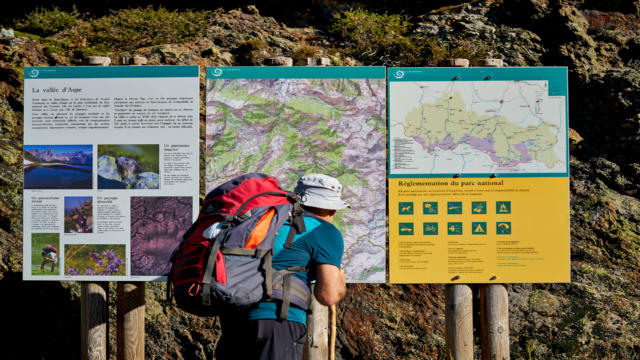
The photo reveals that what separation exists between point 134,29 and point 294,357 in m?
6.59

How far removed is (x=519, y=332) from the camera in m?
5.32

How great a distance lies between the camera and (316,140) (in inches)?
159

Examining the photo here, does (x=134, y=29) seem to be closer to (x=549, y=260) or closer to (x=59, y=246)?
(x=59, y=246)

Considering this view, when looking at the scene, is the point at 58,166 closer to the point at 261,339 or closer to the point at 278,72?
the point at 278,72

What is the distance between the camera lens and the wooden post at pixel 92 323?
4070mm

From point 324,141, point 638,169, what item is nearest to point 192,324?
point 324,141

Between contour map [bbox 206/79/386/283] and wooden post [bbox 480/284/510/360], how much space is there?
96 centimetres

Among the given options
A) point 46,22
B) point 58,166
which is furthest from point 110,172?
point 46,22

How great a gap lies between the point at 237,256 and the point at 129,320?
2.03 m

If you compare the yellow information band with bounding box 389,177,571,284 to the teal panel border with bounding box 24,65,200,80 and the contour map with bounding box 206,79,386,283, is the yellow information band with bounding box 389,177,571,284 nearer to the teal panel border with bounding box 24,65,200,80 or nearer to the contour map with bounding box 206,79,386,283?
the contour map with bounding box 206,79,386,283

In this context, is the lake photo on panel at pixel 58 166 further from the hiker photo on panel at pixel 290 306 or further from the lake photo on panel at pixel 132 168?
the hiker photo on panel at pixel 290 306

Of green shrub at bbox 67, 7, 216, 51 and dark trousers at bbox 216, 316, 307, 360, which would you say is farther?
green shrub at bbox 67, 7, 216, 51

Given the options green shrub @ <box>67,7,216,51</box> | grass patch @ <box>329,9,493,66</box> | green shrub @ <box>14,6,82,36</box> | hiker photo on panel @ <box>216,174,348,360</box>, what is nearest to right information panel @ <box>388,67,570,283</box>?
hiker photo on panel @ <box>216,174,348,360</box>

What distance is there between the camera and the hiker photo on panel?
8.80ft
